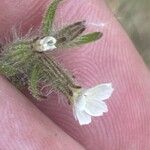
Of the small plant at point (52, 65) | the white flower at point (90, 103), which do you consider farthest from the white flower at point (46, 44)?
the white flower at point (90, 103)

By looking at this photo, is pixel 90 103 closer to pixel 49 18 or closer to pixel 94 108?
pixel 94 108

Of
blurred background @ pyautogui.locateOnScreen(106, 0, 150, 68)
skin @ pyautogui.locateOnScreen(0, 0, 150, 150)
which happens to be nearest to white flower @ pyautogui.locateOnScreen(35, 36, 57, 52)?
skin @ pyautogui.locateOnScreen(0, 0, 150, 150)

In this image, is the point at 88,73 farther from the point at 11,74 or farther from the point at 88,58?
the point at 11,74

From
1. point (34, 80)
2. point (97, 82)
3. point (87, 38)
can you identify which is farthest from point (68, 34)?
point (97, 82)

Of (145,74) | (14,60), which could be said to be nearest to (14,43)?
(14,60)

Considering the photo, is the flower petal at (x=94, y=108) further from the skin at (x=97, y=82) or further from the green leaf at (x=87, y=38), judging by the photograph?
the skin at (x=97, y=82)
